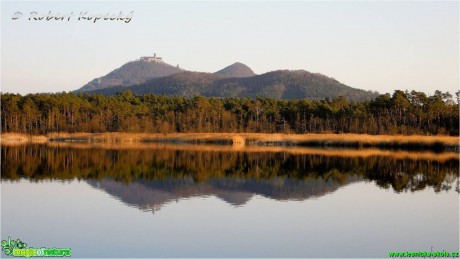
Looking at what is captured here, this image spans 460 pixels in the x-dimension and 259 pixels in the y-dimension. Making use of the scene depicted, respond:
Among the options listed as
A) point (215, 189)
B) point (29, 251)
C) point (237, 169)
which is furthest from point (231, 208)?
point (237, 169)

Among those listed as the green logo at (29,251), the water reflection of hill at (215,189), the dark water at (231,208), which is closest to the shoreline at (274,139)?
the dark water at (231,208)

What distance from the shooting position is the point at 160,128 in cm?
9206

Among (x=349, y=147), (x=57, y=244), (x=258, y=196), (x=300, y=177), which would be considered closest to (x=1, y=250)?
(x=57, y=244)

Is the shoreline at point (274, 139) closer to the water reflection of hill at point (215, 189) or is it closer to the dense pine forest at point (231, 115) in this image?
the dense pine forest at point (231, 115)

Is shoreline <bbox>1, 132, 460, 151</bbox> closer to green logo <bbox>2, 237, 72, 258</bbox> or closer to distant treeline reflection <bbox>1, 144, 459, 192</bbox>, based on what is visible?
distant treeline reflection <bbox>1, 144, 459, 192</bbox>

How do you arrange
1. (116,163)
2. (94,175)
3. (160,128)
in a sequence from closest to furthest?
(94,175)
(116,163)
(160,128)

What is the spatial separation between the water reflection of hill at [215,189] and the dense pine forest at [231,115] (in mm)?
52646

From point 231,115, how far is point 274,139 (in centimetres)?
3456

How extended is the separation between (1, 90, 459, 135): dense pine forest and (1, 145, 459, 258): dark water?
49.7 metres

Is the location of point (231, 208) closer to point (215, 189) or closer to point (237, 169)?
point (215, 189)

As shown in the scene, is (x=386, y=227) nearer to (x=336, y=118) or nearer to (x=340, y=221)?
(x=340, y=221)

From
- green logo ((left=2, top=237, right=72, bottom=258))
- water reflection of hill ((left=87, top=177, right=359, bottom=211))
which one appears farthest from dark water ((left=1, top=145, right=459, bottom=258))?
green logo ((left=2, top=237, right=72, bottom=258))

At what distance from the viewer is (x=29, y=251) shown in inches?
584

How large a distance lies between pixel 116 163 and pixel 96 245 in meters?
24.1
